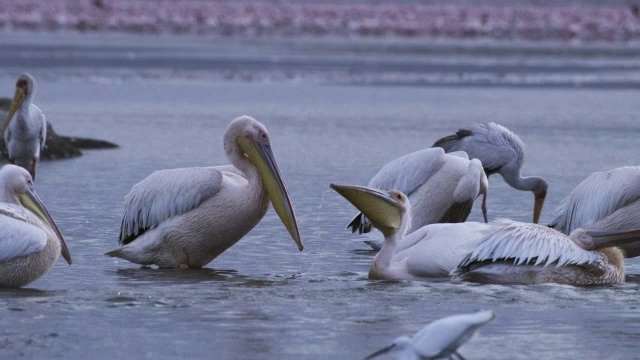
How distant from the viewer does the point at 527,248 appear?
659 cm

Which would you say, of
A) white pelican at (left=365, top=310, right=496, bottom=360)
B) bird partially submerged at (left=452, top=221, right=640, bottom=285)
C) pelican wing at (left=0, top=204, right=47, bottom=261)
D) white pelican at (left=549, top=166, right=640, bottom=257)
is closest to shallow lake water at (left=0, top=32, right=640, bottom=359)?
bird partially submerged at (left=452, top=221, right=640, bottom=285)

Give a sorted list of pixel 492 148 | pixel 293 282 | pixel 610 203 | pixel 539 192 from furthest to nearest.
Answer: pixel 492 148
pixel 539 192
pixel 610 203
pixel 293 282

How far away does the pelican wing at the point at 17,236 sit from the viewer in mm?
6246

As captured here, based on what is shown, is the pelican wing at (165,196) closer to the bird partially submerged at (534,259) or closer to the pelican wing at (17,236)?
the pelican wing at (17,236)

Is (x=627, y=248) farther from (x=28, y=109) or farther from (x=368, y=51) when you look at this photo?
(x=368, y=51)

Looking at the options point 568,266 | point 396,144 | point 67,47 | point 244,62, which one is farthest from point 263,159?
point 67,47

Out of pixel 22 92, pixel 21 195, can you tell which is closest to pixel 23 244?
pixel 21 195

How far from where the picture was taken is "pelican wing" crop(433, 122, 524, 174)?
31.1 feet

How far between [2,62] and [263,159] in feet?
65.0

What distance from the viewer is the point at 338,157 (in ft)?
40.0

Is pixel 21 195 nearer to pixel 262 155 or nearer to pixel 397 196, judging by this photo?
pixel 262 155

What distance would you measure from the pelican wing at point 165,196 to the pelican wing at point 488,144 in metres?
2.55

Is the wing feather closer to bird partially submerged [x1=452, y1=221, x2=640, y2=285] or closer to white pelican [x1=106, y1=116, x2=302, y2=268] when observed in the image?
bird partially submerged [x1=452, y1=221, x2=640, y2=285]

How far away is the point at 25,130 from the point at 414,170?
14.1ft
